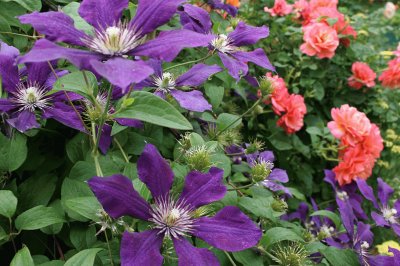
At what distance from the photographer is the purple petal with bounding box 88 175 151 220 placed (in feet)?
1.59

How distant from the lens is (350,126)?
1.29m

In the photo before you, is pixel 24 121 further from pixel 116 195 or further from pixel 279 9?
pixel 279 9

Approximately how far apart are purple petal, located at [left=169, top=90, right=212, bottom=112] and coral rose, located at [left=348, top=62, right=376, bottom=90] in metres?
0.99

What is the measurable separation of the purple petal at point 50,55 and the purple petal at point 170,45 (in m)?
0.08

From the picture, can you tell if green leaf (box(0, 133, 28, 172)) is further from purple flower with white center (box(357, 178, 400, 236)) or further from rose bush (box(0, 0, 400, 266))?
purple flower with white center (box(357, 178, 400, 236))

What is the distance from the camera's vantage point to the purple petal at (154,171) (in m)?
0.54

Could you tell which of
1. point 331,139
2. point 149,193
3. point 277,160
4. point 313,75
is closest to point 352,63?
point 313,75

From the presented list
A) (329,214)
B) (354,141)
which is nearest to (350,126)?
(354,141)

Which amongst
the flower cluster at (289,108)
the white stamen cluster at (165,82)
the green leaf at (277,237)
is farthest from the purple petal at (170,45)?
the flower cluster at (289,108)

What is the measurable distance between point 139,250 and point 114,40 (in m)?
0.25

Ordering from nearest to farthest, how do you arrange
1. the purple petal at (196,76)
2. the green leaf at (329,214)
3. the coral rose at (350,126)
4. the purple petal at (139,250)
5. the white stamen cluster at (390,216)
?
the purple petal at (139,250) < the purple petal at (196,76) < the green leaf at (329,214) < the white stamen cluster at (390,216) < the coral rose at (350,126)

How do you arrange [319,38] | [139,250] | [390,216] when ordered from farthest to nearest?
[319,38], [390,216], [139,250]

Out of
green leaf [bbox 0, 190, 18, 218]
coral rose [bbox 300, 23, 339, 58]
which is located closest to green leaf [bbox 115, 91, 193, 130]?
green leaf [bbox 0, 190, 18, 218]

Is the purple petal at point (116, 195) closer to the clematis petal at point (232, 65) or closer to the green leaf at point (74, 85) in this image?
the green leaf at point (74, 85)
